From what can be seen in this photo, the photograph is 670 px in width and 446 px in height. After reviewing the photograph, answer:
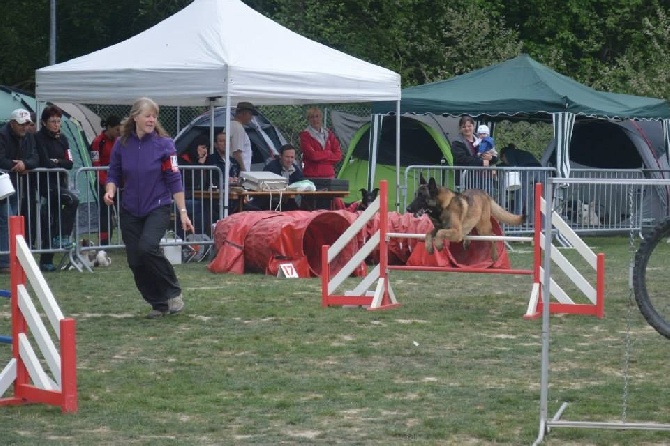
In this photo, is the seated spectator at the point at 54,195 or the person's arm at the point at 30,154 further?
the seated spectator at the point at 54,195

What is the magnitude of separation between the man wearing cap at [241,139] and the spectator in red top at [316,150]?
3.17 ft

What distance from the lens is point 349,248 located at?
46.1 feet

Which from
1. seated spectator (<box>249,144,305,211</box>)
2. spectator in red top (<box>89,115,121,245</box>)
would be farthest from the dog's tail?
seated spectator (<box>249,144,305,211</box>)

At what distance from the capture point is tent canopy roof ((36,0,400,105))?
15242 millimetres

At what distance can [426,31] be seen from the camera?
3272 centimetres

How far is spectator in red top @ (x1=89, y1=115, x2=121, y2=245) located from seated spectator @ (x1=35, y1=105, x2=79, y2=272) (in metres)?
0.74

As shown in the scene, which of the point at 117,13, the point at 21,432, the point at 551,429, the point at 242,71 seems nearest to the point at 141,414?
the point at 21,432

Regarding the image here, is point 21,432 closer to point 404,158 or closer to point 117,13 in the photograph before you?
point 404,158

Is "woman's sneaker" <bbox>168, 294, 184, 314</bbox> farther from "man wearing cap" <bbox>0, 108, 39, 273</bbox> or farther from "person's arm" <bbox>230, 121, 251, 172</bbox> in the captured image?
"person's arm" <bbox>230, 121, 251, 172</bbox>

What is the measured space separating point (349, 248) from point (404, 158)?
779 centimetres

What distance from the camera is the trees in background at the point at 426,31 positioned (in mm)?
30500

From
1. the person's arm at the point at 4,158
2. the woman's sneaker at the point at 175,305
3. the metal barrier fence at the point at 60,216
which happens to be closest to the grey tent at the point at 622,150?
the metal barrier fence at the point at 60,216

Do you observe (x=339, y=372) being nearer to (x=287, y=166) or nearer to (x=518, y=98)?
(x=287, y=166)

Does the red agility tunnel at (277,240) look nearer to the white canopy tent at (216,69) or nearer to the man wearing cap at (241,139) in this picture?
the white canopy tent at (216,69)
